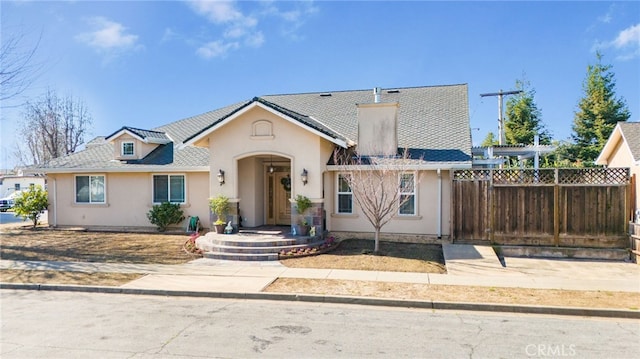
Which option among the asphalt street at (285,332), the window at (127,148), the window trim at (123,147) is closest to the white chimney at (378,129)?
the asphalt street at (285,332)

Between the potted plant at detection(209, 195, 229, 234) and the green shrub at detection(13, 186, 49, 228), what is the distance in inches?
386

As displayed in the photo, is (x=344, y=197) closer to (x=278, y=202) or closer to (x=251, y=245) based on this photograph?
(x=278, y=202)

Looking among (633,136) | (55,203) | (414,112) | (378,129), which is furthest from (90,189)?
(633,136)

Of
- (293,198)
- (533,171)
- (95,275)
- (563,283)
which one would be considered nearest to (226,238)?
(293,198)

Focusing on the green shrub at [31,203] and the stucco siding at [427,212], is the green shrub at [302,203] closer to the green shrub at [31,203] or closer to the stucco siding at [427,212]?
the stucco siding at [427,212]

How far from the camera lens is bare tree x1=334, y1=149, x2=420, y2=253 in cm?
1252

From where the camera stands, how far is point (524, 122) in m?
34.5

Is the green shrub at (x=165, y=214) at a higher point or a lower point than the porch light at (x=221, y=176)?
lower

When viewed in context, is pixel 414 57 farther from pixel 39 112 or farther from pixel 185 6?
pixel 39 112

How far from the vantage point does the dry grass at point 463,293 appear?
25.1ft

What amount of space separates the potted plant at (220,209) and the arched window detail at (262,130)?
8.23 feet

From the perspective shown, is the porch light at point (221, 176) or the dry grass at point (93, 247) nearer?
the dry grass at point (93, 247)

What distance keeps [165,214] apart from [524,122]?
30712mm

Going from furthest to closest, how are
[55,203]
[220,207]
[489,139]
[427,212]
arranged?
[489,139], [55,203], [427,212], [220,207]
